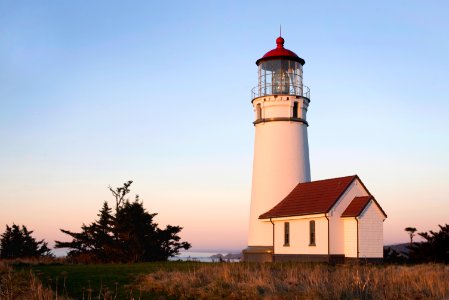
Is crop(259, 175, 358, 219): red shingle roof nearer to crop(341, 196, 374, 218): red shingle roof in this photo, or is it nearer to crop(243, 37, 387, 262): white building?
crop(243, 37, 387, 262): white building

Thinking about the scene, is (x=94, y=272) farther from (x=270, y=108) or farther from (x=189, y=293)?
(x=270, y=108)

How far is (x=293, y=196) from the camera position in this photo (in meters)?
34.4

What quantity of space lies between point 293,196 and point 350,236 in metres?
4.90

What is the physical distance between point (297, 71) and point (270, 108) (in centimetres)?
310

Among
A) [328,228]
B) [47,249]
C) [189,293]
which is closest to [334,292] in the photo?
[189,293]

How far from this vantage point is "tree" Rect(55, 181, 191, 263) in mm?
34719

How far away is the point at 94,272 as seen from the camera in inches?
874

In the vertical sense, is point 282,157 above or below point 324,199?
above

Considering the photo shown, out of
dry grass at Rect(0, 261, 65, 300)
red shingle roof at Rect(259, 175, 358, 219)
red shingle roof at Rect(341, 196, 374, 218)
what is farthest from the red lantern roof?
dry grass at Rect(0, 261, 65, 300)

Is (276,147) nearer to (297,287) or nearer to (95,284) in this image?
(95,284)

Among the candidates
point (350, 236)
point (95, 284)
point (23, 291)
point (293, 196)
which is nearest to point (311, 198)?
point (293, 196)

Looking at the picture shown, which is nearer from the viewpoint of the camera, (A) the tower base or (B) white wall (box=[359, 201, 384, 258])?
(B) white wall (box=[359, 201, 384, 258])

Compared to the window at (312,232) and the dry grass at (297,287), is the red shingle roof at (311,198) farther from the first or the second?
the dry grass at (297,287)

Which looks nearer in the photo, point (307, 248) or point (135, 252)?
point (307, 248)
